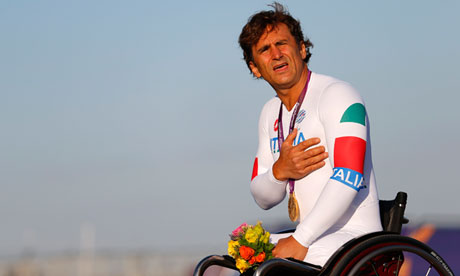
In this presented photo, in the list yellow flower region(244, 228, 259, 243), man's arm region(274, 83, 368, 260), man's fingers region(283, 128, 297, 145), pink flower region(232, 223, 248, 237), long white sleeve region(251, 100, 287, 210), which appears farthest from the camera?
long white sleeve region(251, 100, 287, 210)

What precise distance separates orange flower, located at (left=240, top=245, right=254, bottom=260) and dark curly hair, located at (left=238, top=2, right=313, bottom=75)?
1292 millimetres

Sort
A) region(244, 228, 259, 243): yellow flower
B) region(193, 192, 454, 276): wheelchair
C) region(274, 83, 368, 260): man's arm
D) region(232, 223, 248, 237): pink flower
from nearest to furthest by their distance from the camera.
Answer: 1. region(193, 192, 454, 276): wheelchair
2. region(274, 83, 368, 260): man's arm
3. region(244, 228, 259, 243): yellow flower
4. region(232, 223, 248, 237): pink flower

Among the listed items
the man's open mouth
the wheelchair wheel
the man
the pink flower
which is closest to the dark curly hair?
the man

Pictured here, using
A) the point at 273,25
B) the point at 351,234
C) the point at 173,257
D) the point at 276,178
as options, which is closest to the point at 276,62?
the point at 273,25

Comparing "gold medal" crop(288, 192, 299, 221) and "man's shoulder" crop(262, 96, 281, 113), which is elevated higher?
"man's shoulder" crop(262, 96, 281, 113)

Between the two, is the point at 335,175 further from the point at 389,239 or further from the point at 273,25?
the point at 273,25

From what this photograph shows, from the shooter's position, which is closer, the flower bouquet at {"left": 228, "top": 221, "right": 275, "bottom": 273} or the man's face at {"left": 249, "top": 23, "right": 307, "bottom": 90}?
the flower bouquet at {"left": 228, "top": 221, "right": 275, "bottom": 273}

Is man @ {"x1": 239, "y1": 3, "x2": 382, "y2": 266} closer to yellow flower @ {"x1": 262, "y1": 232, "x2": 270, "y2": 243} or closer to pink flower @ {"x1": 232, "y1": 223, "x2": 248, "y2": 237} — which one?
yellow flower @ {"x1": 262, "y1": 232, "x2": 270, "y2": 243}

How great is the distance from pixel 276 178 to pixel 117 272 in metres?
20.1

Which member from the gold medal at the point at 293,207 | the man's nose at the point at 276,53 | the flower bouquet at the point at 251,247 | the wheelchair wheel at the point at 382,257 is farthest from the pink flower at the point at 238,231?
the man's nose at the point at 276,53

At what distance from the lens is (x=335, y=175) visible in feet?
14.4

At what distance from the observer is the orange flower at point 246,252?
14.7ft

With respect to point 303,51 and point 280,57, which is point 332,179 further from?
point 303,51

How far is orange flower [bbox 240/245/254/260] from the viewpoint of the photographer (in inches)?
176
